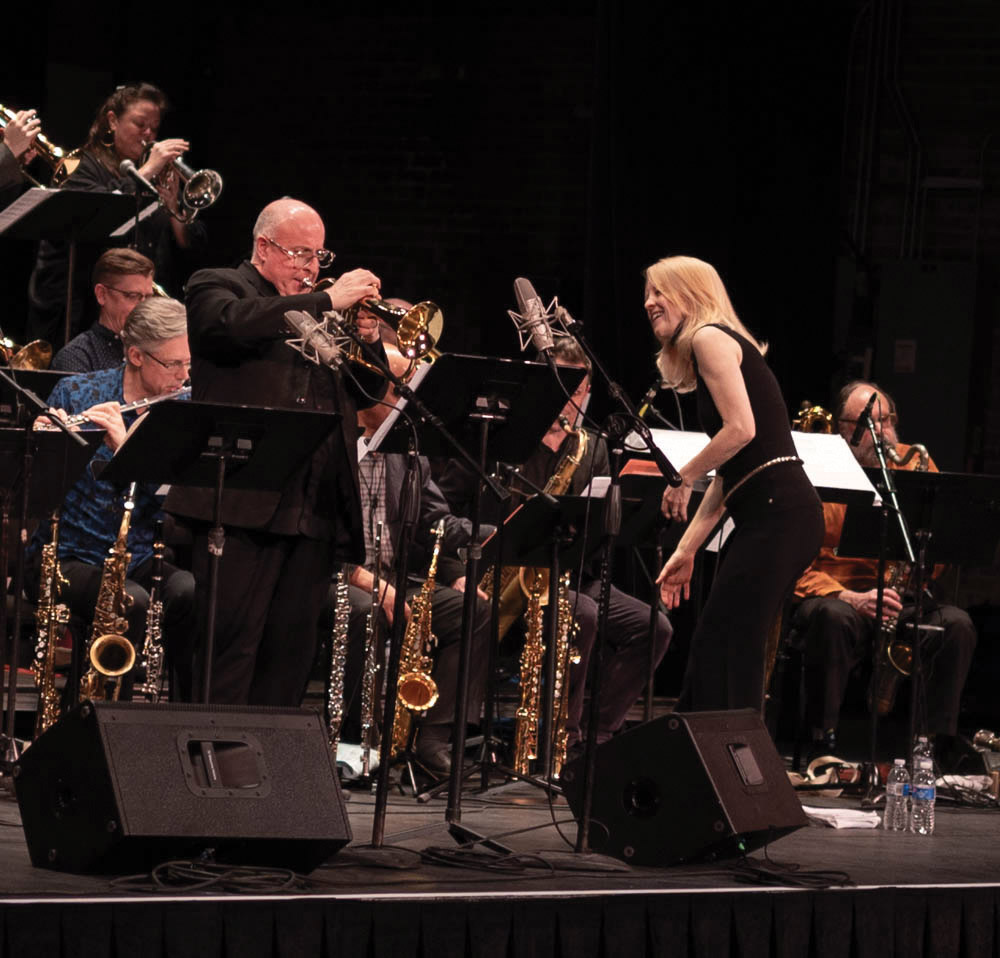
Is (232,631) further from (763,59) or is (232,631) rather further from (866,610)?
(763,59)

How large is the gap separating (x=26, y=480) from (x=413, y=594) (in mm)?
1471

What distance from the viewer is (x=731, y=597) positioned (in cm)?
458

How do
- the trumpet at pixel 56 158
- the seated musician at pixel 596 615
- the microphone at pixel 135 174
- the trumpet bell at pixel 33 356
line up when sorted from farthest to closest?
the microphone at pixel 135 174
the trumpet at pixel 56 158
the trumpet bell at pixel 33 356
the seated musician at pixel 596 615

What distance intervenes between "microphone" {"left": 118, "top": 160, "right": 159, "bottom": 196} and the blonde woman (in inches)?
106

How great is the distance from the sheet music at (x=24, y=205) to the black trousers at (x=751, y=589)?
2.71 meters

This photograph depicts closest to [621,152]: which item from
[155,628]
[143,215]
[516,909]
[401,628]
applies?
[143,215]

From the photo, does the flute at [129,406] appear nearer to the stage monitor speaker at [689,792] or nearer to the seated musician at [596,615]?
the seated musician at [596,615]

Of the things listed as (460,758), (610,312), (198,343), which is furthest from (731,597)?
(610,312)

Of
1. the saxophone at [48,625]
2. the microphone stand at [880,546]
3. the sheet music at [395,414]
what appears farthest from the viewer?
the microphone stand at [880,546]

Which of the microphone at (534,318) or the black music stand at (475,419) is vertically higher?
the microphone at (534,318)

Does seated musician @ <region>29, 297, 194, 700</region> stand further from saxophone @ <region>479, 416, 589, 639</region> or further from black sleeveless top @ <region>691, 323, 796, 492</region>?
black sleeveless top @ <region>691, 323, 796, 492</region>

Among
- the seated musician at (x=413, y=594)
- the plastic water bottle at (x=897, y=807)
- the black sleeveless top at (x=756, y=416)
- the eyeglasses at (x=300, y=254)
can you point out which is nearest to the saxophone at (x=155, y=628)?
the seated musician at (x=413, y=594)

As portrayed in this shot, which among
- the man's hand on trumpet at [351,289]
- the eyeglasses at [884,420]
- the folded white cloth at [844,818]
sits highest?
the man's hand on trumpet at [351,289]

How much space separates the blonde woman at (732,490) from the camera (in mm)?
4578
